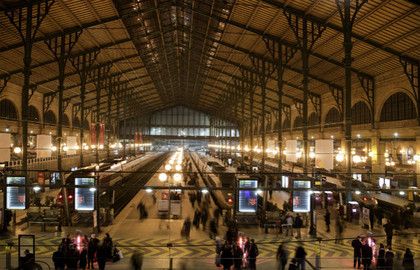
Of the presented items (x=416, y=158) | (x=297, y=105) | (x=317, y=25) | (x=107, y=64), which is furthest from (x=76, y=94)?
(x=416, y=158)

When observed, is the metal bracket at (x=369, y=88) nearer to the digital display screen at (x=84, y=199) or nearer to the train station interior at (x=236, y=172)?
the train station interior at (x=236, y=172)

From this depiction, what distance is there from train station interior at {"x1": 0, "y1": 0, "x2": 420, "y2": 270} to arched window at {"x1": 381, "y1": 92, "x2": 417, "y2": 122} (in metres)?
0.11

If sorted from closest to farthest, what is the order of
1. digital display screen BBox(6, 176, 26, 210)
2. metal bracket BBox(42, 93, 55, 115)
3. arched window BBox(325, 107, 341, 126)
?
digital display screen BBox(6, 176, 26, 210), arched window BBox(325, 107, 341, 126), metal bracket BBox(42, 93, 55, 115)

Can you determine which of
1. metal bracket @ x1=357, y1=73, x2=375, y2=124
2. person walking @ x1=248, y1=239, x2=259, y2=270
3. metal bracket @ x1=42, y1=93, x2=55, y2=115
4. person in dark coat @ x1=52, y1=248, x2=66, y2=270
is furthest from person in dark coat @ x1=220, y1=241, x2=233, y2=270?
metal bracket @ x1=42, y1=93, x2=55, y2=115

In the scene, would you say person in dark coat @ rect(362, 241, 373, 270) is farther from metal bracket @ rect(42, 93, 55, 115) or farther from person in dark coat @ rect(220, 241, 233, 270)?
metal bracket @ rect(42, 93, 55, 115)

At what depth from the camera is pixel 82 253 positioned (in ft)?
45.8

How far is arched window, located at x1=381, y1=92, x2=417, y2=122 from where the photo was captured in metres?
28.2

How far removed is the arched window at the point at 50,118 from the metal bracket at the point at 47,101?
1.36 meters

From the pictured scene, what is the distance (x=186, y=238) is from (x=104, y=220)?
5.18 m

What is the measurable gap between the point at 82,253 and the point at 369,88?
2613 centimetres

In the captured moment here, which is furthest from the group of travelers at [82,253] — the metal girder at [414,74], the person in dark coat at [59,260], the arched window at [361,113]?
the arched window at [361,113]

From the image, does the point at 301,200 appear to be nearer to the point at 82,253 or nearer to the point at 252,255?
the point at 252,255

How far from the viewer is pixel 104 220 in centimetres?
2225

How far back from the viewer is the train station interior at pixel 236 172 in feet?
50.6
